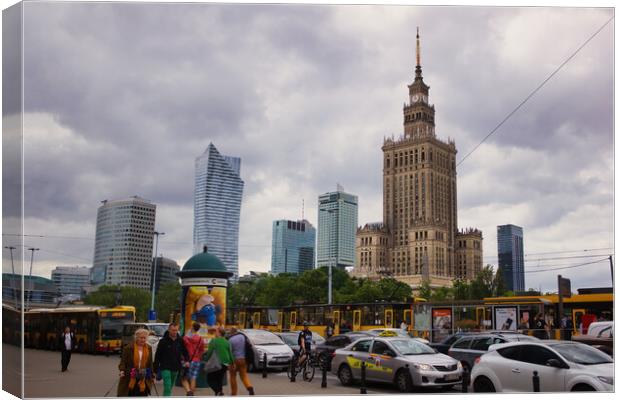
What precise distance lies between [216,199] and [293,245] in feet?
91.8

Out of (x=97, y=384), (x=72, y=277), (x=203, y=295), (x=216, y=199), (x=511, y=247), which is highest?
(x=216, y=199)

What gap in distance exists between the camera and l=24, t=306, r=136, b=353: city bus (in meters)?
32.5

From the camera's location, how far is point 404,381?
15.4 m

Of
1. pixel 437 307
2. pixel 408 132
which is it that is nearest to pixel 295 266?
pixel 408 132

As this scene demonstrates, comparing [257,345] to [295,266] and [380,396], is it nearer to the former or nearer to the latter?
[380,396]

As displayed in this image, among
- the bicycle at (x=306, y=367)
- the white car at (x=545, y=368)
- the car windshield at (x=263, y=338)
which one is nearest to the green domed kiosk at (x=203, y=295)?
the car windshield at (x=263, y=338)

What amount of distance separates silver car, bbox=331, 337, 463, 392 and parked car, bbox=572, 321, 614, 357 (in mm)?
5593

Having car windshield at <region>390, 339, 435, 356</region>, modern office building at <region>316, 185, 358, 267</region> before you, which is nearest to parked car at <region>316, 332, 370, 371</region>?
car windshield at <region>390, 339, 435, 356</region>

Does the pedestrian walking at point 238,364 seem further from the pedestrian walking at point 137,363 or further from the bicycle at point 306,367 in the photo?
the bicycle at point 306,367

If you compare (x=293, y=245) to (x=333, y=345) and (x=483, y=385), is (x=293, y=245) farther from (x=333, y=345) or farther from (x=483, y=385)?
(x=483, y=385)

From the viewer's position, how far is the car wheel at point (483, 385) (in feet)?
44.6

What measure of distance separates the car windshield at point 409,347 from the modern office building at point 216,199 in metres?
127

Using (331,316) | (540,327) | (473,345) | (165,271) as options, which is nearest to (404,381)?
(473,345)

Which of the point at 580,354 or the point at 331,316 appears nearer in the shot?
the point at 580,354
